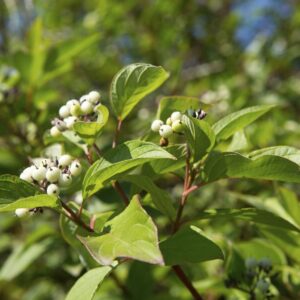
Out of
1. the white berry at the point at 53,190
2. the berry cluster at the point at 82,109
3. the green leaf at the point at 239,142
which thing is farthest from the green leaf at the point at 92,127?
the green leaf at the point at 239,142

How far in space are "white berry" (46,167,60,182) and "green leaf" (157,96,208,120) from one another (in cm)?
30

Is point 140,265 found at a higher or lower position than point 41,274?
higher

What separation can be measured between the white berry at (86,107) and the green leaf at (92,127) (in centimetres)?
5

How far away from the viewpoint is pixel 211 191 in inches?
111

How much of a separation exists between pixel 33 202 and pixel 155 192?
280 mm

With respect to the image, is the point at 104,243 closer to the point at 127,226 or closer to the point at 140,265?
the point at 127,226

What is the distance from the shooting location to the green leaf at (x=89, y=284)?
101 centimetres

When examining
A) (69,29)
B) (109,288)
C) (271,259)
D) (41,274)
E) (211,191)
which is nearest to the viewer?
(271,259)

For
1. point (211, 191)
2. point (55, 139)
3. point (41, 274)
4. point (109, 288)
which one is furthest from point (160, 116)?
point (41, 274)

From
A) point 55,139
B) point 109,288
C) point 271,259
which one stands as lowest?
point 109,288

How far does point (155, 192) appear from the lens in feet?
3.73

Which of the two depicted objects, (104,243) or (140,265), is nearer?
(104,243)

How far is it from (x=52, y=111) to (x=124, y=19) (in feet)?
6.61

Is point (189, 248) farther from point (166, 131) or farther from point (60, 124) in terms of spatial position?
point (60, 124)
